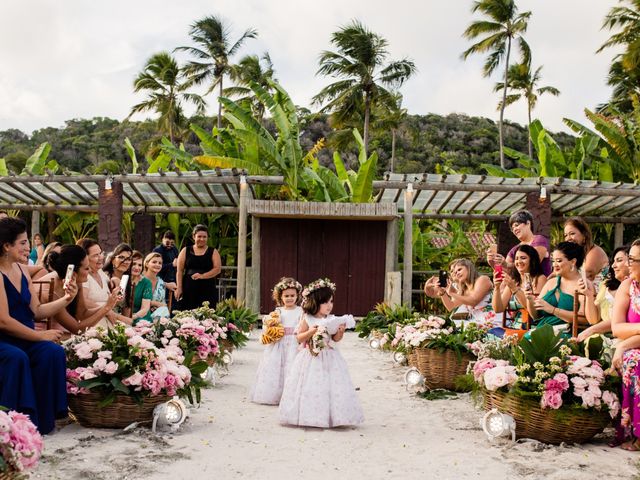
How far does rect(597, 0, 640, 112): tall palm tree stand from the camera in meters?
25.0

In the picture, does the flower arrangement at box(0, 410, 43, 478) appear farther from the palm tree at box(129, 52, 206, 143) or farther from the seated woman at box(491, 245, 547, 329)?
the palm tree at box(129, 52, 206, 143)

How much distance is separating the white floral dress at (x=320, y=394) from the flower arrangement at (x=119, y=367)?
2.79 ft

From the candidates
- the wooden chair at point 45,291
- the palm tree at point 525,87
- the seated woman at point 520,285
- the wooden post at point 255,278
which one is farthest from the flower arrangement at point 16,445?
the palm tree at point 525,87

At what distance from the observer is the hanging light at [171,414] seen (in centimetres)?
544

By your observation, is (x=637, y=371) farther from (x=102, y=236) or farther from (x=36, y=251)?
(x=102, y=236)

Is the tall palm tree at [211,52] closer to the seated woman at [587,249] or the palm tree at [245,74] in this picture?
the palm tree at [245,74]

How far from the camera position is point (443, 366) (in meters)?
7.30

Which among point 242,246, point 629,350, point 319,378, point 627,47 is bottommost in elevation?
point 319,378

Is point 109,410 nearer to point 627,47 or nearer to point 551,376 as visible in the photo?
point 551,376

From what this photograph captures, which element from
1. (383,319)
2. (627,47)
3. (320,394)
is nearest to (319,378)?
(320,394)

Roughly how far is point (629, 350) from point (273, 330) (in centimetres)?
327

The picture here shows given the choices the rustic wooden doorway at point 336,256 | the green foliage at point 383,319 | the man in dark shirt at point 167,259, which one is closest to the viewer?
the man in dark shirt at point 167,259

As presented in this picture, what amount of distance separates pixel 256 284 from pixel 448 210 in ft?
16.1

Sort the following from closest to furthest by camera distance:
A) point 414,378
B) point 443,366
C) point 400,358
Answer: point 443,366, point 414,378, point 400,358
